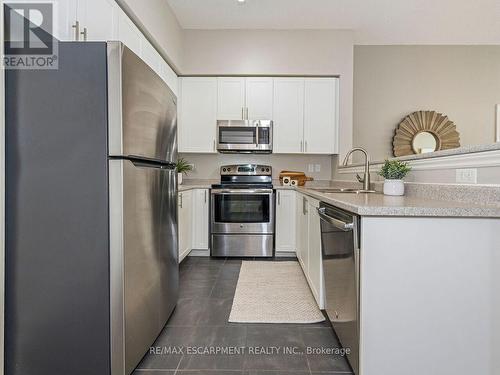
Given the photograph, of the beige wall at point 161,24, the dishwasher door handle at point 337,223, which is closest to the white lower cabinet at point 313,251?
the dishwasher door handle at point 337,223

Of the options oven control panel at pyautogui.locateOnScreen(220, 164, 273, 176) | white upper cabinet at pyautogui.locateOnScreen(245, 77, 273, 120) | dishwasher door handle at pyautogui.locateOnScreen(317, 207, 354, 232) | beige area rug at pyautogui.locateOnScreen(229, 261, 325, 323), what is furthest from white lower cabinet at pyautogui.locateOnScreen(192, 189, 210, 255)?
dishwasher door handle at pyautogui.locateOnScreen(317, 207, 354, 232)

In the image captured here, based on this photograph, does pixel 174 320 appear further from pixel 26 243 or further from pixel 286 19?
pixel 286 19


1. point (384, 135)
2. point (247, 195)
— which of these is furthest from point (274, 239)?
point (384, 135)

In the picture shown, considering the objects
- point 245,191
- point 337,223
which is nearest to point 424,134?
point 245,191

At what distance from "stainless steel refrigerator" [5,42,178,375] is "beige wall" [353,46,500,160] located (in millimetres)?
3819

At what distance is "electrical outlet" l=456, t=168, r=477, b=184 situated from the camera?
1567 mm

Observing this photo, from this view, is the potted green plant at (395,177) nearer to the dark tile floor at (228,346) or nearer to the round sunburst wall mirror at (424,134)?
the dark tile floor at (228,346)

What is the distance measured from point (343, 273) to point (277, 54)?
128 inches

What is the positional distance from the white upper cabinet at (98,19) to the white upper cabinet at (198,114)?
1.84 metres

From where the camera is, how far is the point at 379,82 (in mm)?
4535

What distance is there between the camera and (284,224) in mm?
3861

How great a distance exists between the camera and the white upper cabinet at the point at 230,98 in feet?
13.5

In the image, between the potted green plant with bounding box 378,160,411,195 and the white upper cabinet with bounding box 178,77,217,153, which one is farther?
the white upper cabinet with bounding box 178,77,217,153

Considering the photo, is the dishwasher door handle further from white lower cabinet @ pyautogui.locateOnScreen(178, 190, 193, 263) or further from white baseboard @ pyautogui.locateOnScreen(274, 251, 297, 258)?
white baseboard @ pyautogui.locateOnScreen(274, 251, 297, 258)
